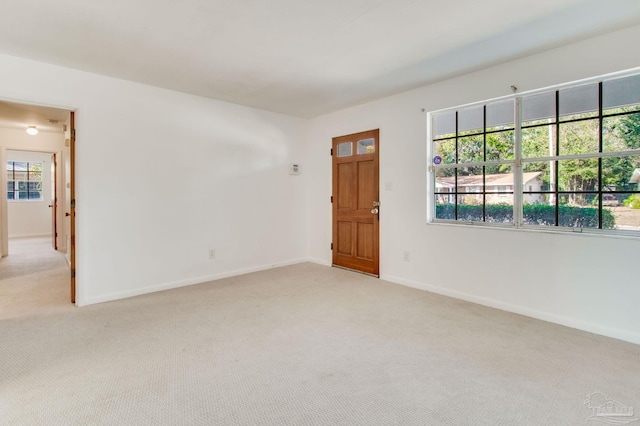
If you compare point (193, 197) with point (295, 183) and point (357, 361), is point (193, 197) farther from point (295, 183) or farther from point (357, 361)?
point (357, 361)

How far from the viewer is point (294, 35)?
257 cm

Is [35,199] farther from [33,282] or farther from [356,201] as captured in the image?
[356,201]

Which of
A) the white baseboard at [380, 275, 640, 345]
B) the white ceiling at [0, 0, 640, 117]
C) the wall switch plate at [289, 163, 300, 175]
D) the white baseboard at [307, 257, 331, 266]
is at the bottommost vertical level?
the white baseboard at [380, 275, 640, 345]

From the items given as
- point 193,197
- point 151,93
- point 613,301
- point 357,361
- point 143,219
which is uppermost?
point 151,93

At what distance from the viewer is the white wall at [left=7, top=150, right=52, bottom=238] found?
308 inches

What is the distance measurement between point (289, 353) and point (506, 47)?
3124mm

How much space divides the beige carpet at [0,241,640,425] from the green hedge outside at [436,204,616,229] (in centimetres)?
94

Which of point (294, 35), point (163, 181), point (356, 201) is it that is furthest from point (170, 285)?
point (294, 35)

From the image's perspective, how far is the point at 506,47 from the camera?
109 inches

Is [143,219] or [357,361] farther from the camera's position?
[143,219]

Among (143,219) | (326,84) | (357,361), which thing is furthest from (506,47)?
(143,219)

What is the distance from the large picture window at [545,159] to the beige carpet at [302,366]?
102cm

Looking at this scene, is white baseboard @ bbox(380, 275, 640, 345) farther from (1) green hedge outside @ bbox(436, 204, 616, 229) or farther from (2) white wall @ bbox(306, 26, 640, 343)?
(1) green hedge outside @ bbox(436, 204, 616, 229)

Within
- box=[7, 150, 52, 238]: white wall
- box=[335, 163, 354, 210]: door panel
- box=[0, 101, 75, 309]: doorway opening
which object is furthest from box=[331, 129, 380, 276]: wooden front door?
box=[7, 150, 52, 238]: white wall
